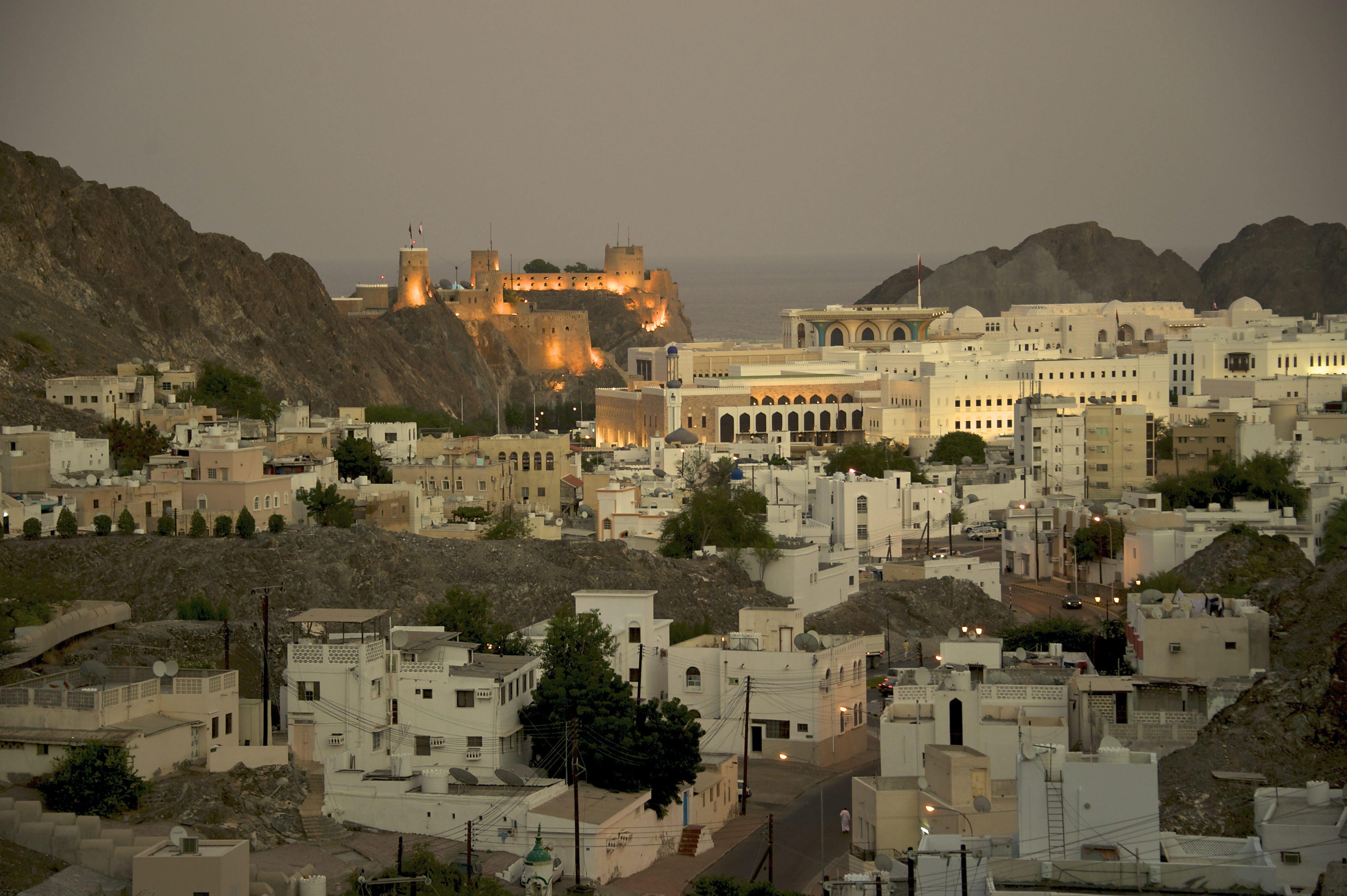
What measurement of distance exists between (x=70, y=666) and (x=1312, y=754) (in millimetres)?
18851

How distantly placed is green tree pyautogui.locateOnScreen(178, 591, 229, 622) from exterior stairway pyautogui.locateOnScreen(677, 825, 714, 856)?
12.9m

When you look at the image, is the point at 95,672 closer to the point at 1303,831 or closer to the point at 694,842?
the point at 694,842

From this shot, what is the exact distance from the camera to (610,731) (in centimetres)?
2927

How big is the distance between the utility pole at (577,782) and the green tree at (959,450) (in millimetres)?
48416

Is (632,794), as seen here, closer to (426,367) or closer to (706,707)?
(706,707)

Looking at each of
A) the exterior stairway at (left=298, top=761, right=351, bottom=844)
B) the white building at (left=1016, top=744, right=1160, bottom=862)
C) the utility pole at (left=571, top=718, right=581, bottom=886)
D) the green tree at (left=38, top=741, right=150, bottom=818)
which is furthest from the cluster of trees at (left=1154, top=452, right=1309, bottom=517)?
the green tree at (left=38, top=741, right=150, bottom=818)

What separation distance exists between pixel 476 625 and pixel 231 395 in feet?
115

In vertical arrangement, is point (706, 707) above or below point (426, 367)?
below

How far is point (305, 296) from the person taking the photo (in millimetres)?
98062

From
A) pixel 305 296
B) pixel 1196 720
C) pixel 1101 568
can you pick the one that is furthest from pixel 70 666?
pixel 305 296

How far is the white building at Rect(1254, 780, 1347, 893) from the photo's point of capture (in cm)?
1961

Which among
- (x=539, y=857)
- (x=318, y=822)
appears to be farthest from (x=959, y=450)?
(x=539, y=857)

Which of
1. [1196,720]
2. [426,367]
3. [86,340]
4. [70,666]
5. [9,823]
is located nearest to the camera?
[9,823]

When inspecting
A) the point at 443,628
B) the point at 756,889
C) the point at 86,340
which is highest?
the point at 86,340
